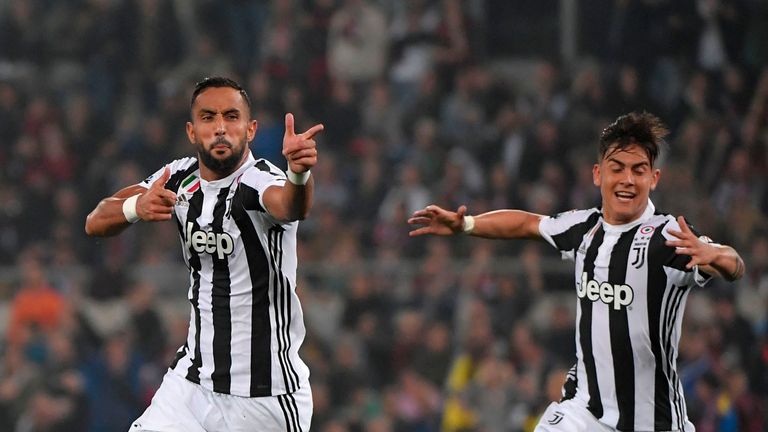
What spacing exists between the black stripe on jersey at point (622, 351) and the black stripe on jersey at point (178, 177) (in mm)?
1938

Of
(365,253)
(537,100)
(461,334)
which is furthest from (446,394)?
(537,100)

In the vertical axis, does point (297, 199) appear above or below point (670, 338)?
above

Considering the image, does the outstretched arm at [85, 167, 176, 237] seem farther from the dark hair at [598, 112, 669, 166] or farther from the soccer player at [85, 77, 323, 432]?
the dark hair at [598, 112, 669, 166]

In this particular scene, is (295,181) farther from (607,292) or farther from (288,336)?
(607,292)

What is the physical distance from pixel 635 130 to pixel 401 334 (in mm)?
5953

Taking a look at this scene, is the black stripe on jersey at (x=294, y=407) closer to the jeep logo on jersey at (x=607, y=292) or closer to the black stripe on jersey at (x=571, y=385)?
the black stripe on jersey at (x=571, y=385)

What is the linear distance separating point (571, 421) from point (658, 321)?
24.3 inches

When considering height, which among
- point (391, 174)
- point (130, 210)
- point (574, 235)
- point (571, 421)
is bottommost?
point (571, 421)

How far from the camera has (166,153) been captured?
1360cm

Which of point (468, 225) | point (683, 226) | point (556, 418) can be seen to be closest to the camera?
point (683, 226)

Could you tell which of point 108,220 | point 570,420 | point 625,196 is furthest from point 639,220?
point 108,220

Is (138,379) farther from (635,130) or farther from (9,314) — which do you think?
(635,130)

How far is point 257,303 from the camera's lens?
228 inches

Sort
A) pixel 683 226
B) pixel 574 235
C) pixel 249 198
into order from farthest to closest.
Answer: pixel 574 235 < pixel 249 198 < pixel 683 226
